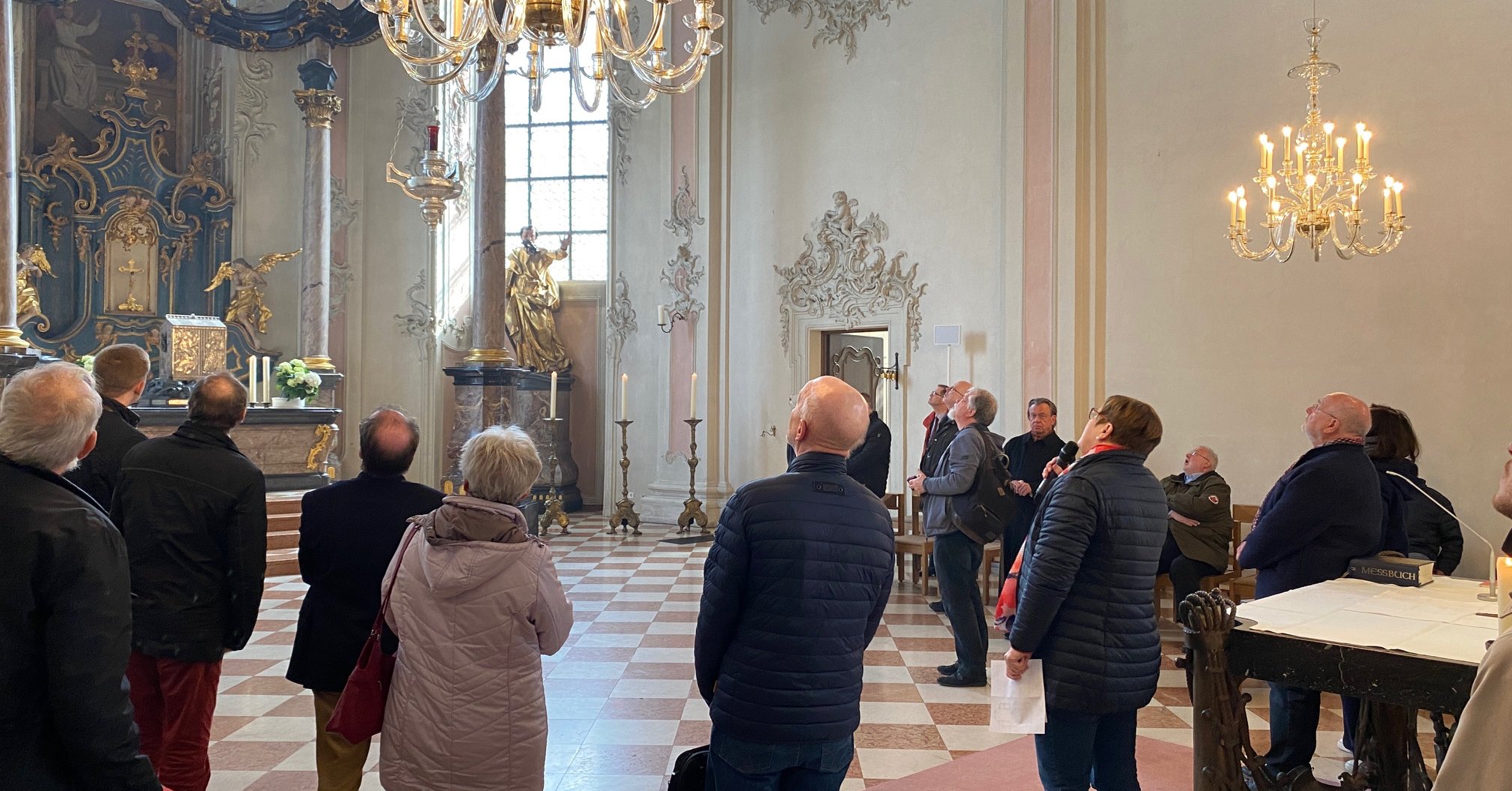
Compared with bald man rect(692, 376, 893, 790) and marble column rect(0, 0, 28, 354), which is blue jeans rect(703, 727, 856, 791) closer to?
bald man rect(692, 376, 893, 790)

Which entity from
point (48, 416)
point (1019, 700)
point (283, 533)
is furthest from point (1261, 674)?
point (283, 533)

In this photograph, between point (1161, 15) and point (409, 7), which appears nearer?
point (409, 7)

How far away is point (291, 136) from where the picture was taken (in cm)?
1199

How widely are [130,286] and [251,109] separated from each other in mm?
2496

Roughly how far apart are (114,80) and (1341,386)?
507 inches

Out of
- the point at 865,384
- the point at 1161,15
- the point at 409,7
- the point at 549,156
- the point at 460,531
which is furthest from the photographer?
the point at 549,156

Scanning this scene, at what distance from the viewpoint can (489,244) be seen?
32.0 feet

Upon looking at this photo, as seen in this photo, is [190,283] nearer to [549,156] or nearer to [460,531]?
[549,156]

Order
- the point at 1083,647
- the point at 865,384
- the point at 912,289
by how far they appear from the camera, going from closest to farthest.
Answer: the point at 1083,647 → the point at 912,289 → the point at 865,384

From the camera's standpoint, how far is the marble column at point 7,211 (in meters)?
6.84

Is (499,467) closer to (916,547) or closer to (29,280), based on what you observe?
(916,547)

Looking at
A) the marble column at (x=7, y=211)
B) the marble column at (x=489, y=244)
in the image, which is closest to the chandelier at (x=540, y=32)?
the marble column at (x=7, y=211)

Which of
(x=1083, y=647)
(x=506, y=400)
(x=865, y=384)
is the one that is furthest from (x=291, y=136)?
(x=1083, y=647)

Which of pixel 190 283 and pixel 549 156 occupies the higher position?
pixel 549 156
